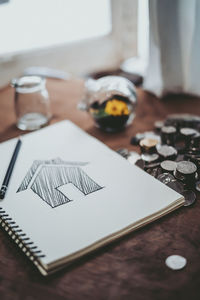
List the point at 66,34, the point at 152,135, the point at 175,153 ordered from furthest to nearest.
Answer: the point at 66,34 < the point at 152,135 < the point at 175,153

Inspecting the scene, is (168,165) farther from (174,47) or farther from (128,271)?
(174,47)

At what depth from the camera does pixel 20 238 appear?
23.2 inches

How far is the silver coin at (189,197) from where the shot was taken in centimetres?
67

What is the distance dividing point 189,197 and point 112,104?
1.05ft

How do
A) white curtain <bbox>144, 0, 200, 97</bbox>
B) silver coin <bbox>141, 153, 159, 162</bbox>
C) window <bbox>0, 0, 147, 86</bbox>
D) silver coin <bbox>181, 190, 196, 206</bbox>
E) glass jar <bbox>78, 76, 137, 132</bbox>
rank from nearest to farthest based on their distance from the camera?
silver coin <bbox>181, 190, 196, 206</bbox> < silver coin <bbox>141, 153, 159, 162</bbox> < glass jar <bbox>78, 76, 137, 132</bbox> < white curtain <bbox>144, 0, 200, 97</bbox> < window <bbox>0, 0, 147, 86</bbox>

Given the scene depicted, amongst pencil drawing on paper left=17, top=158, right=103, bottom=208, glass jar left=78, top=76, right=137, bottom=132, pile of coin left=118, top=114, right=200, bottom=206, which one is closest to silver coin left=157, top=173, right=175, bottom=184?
pile of coin left=118, top=114, right=200, bottom=206

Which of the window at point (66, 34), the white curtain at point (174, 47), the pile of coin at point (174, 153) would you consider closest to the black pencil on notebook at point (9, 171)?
the pile of coin at point (174, 153)

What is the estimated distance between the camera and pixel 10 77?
1.41 metres

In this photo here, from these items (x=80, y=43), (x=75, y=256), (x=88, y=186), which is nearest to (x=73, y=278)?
(x=75, y=256)

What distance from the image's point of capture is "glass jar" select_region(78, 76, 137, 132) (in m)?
0.89

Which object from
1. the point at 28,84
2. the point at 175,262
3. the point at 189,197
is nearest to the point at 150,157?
the point at 189,197

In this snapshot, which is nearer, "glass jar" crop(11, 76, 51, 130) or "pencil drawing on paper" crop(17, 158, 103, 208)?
"pencil drawing on paper" crop(17, 158, 103, 208)

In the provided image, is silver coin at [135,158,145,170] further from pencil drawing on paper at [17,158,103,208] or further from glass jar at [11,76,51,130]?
glass jar at [11,76,51,130]

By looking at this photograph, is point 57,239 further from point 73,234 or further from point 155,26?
point 155,26
